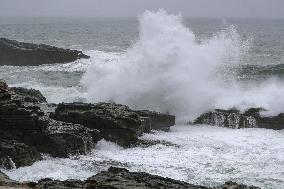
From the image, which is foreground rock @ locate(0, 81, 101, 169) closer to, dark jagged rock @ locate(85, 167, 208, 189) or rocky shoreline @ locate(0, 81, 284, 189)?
rocky shoreline @ locate(0, 81, 284, 189)

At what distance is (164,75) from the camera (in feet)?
79.4

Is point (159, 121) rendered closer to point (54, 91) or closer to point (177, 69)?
point (177, 69)

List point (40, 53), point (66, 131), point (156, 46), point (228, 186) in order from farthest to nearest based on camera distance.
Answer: point (40, 53) → point (156, 46) → point (66, 131) → point (228, 186)

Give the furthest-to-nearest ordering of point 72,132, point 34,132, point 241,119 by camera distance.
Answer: point 241,119 → point 72,132 → point 34,132

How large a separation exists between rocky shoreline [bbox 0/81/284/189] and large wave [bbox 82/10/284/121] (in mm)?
3413

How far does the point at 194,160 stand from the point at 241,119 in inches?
222

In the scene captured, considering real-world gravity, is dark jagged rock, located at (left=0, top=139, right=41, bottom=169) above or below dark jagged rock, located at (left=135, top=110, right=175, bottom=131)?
below

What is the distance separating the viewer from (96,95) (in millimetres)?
25359

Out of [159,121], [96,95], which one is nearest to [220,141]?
[159,121]

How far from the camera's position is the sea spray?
23094 mm

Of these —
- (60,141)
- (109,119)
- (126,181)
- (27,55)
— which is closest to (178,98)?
(109,119)

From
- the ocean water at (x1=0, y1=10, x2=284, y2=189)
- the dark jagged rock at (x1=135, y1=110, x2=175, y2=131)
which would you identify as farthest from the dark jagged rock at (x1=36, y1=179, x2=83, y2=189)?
the dark jagged rock at (x1=135, y1=110, x2=175, y2=131)

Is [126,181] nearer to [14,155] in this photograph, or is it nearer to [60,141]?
[14,155]

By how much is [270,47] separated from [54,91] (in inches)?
1550
